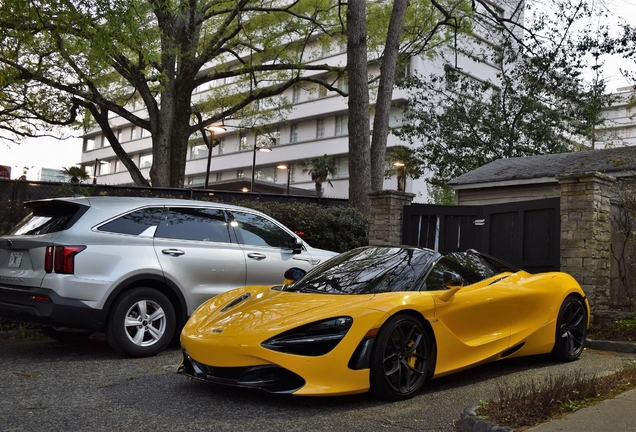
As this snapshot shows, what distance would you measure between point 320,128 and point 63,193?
43.3 meters

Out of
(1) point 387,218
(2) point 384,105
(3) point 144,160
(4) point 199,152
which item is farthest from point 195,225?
(3) point 144,160

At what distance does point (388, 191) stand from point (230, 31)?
14402 millimetres

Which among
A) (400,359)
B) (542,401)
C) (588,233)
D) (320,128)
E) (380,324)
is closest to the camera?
(542,401)

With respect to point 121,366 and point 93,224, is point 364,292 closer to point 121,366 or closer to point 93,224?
point 121,366

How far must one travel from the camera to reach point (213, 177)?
6450 cm

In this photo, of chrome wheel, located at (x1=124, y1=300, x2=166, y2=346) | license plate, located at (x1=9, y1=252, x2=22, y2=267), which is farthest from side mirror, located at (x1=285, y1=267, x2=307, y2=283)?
license plate, located at (x1=9, y1=252, x2=22, y2=267)

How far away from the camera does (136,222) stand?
282 inches

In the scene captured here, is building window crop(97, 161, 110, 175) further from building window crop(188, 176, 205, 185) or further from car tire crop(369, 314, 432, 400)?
car tire crop(369, 314, 432, 400)

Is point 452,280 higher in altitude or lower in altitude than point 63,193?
lower

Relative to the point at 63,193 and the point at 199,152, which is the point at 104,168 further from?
the point at 63,193

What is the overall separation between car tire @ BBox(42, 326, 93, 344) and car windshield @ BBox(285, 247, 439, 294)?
339 centimetres

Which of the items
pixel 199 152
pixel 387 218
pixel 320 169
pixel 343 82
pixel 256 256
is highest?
pixel 343 82

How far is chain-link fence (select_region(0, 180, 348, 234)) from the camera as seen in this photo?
33.0 ft

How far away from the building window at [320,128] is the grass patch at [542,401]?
49.3 m
